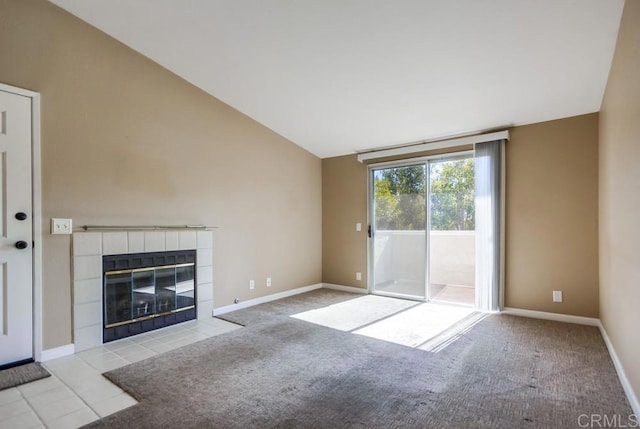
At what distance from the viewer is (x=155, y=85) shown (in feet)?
11.5

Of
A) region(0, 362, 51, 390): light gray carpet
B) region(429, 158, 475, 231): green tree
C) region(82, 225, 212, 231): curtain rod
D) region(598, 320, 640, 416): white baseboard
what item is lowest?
region(0, 362, 51, 390): light gray carpet

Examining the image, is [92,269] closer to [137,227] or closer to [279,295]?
[137,227]

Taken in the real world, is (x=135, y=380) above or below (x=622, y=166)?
below

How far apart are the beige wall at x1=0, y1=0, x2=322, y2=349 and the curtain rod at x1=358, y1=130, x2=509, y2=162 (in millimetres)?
1256

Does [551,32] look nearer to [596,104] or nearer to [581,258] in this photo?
[596,104]

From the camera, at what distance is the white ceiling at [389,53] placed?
8.07 ft

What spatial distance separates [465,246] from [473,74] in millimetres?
2245

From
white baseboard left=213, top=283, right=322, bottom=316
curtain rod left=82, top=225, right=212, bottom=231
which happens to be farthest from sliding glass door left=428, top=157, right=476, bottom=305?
curtain rod left=82, top=225, right=212, bottom=231

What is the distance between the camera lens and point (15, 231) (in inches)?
103

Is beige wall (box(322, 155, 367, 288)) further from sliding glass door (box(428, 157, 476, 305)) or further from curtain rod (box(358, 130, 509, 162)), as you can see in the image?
sliding glass door (box(428, 157, 476, 305))

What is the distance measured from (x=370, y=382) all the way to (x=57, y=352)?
2618 mm

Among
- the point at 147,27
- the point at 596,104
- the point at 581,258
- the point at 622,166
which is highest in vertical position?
the point at 147,27

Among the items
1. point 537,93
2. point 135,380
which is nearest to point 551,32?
point 537,93

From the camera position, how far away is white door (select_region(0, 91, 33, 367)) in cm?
257
